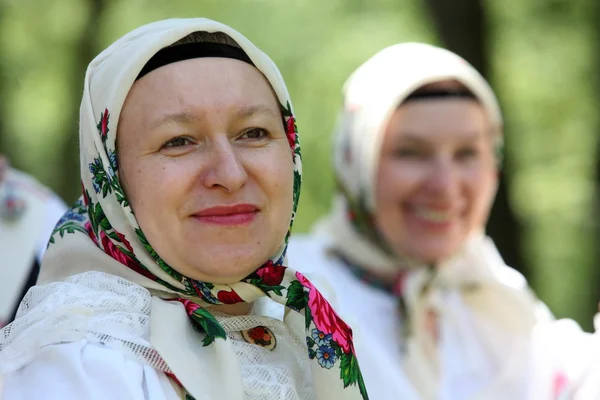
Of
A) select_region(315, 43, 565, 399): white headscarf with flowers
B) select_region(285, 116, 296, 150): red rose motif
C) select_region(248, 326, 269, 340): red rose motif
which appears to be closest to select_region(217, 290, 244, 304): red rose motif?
select_region(248, 326, 269, 340): red rose motif

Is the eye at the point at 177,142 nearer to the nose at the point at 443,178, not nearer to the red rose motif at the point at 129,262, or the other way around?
the red rose motif at the point at 129,262

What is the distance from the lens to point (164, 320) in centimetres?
230

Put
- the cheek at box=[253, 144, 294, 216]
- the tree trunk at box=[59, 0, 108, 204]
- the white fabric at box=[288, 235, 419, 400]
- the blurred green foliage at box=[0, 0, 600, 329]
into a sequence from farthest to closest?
the tree trunk at box=[59, 0, 108, 204] < the blurred green foliage at box=[0, 0, 600, 329] < the white fabric at box=[288, 235, 419, 400] < the cheek at box=[253, 144, 294, 216]

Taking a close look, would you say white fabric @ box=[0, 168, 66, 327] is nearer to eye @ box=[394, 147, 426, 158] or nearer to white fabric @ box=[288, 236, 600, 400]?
white fabric @ box=[288, 236, 600, 400]

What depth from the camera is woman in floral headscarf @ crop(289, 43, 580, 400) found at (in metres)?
4.34

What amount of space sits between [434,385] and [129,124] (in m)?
2.30

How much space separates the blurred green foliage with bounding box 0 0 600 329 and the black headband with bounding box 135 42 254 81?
25.0ft

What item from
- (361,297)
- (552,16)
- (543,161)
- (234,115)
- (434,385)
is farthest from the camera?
(543,161)

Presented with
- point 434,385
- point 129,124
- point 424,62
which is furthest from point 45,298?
point 424,62

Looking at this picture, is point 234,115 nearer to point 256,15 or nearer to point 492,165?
point 492,165

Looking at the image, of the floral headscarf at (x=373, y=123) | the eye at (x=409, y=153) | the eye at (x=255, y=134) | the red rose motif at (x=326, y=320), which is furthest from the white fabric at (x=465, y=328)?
the eye at (x=255, y=134)

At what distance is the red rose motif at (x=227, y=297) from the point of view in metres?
2.46

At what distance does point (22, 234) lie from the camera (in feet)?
12.9

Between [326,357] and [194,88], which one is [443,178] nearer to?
[326,357]
